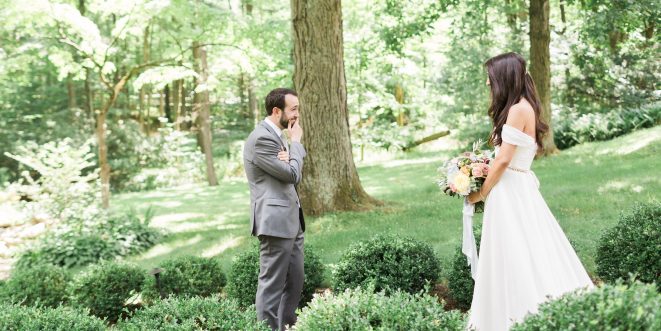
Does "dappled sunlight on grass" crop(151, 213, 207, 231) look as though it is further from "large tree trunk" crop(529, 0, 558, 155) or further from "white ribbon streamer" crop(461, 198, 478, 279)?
"white ribbon streamer" crop(461, 198, 478, 279)

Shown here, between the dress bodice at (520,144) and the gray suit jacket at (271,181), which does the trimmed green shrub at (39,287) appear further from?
the dress bodice at (520,144)

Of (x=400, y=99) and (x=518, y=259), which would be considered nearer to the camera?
(x=518, y=259)

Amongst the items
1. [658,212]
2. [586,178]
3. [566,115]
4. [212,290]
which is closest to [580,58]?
[586,178]

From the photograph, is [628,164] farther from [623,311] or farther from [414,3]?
[623,311]

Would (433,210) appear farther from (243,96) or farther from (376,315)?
(243,96)

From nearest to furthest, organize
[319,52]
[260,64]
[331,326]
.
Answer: [331,326] < [319,52] < [260,64]

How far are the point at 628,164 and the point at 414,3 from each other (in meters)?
5.95

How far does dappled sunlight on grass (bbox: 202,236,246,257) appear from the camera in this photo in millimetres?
9039

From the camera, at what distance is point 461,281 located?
5469mm

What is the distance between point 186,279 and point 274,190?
7.75 ft

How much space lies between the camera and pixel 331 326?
325 centimetres

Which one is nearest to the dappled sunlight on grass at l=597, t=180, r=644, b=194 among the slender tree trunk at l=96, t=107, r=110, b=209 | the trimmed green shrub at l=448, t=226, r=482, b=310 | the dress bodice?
Answer: the trimmed green shrub at l=448, t=226, r=482, b=310

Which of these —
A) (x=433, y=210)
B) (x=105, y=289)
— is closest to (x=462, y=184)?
(x=105, y=289)

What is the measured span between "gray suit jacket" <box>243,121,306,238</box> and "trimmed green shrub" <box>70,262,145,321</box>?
2.52m
